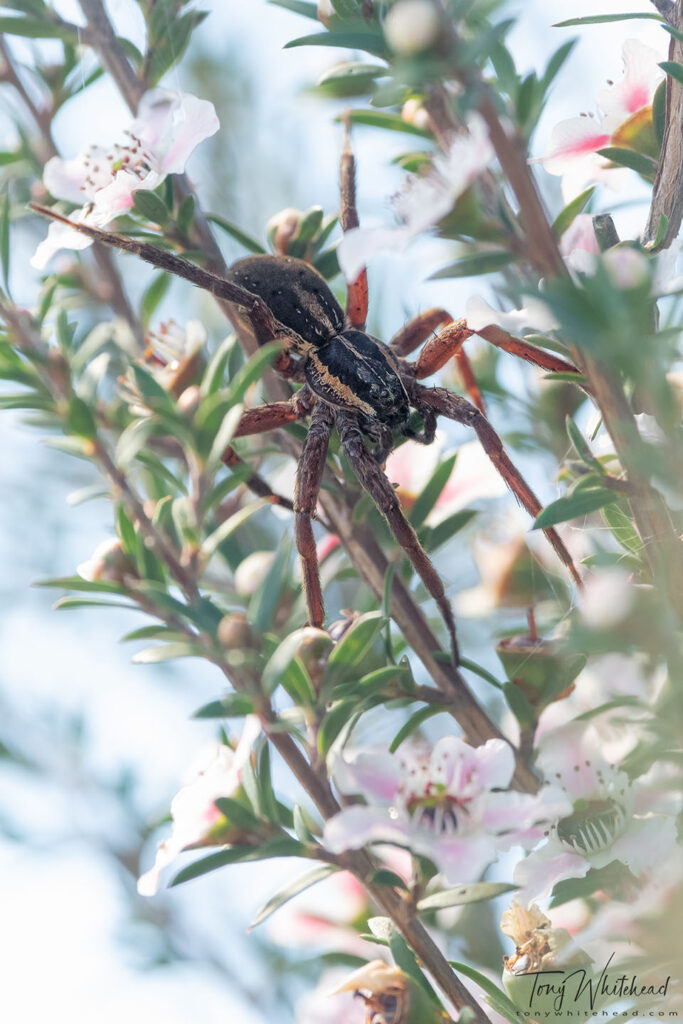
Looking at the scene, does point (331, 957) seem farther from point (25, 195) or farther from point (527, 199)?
point (25, 195)

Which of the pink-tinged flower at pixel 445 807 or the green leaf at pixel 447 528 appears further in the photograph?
the green leaf at pixel 447 528

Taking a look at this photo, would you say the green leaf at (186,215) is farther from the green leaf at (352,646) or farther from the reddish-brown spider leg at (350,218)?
the green leaf at (352,646)

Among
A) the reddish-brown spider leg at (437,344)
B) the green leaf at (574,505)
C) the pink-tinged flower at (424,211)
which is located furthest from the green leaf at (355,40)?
the reddish-brown spider leg at (437,344)

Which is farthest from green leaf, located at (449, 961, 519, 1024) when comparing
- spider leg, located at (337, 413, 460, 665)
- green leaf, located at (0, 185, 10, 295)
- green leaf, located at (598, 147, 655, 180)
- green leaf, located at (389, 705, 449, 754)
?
green leaf, located at (0, 185, 10, 295)

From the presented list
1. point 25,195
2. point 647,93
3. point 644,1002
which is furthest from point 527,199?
point 25,195

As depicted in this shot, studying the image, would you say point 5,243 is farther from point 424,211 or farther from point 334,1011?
point 334,1011

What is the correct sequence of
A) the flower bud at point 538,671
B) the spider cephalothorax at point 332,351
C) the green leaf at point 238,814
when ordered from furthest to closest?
the spider cephalothorax at point 332,351, the flower bud at point 538,671, the green leaf at point 238,814

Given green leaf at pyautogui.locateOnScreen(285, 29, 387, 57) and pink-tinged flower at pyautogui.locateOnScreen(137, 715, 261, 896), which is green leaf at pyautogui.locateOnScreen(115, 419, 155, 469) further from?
green leaf at pyautogui.locateOnScreen(285, 29, 387, 57)
